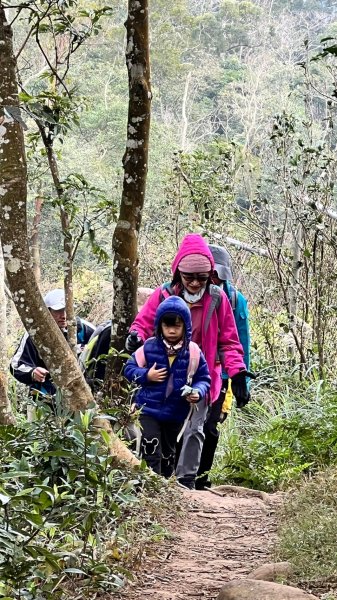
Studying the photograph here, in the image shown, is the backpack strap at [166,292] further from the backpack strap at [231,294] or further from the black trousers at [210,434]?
the black trousers at [210,434]

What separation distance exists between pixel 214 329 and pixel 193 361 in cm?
48

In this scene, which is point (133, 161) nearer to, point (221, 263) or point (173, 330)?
point (221, 263)

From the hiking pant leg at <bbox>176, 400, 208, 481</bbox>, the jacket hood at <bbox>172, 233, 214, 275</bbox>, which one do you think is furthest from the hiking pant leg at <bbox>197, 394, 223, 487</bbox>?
the jacket hood at <bbox>172, 233, 214, 275</bbox>

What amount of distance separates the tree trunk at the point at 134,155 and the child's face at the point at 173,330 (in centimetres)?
49

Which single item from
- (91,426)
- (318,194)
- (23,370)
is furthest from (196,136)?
(91,426)

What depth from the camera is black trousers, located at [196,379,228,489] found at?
5.98 metres

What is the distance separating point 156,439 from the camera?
5305 mm

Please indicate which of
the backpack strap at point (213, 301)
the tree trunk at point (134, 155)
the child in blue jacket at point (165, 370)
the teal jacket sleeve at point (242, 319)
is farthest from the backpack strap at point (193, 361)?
the teal jacket sleeve at point (242, 319)

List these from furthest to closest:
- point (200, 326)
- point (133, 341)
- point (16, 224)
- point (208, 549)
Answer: point (200, 326)
point (133, 341)
point (208, 549)
point (16, 224)

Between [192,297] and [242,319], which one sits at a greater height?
[192,297]

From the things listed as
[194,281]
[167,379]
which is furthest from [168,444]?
[194,281]

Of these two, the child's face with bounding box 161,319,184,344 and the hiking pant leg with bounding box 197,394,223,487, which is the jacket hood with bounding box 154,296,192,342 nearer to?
the child's face with bounding box 161,319,184,344

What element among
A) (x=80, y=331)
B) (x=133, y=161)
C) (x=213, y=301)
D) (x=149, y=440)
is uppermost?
(x=133, y=161)

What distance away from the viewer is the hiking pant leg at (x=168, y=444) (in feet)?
17.9
